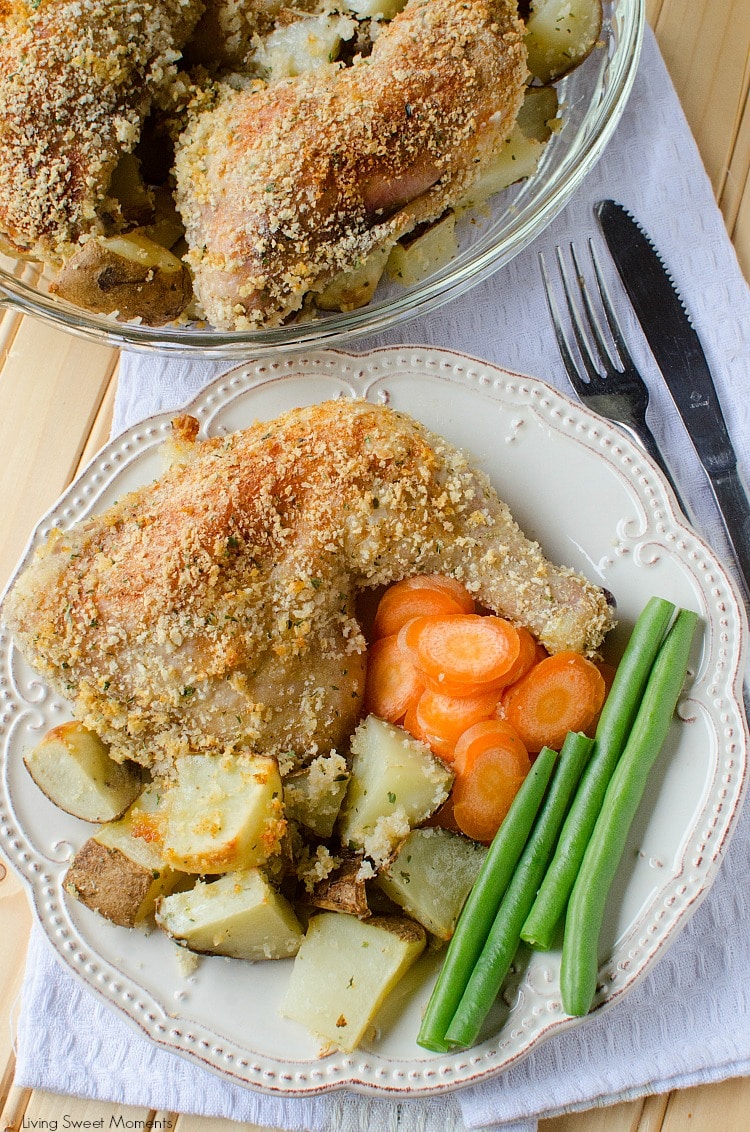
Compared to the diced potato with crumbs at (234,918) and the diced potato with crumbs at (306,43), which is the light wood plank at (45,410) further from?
the diced potato with crumbs at (234,918)

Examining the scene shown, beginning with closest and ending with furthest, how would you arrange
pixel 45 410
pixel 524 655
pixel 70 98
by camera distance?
pixel 70 98, pixel 524 655, pixel 45 410

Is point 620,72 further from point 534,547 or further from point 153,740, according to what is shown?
point 153,740

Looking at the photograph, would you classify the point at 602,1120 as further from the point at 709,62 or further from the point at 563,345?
the point at 709,62

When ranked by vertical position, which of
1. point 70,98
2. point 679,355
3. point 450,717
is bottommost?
point 450,717

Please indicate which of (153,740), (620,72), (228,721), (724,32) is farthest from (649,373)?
(153,740)

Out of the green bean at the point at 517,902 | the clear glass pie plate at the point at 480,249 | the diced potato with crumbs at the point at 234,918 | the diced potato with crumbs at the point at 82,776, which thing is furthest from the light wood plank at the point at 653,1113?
the clear glass pie plate at the point at 480,249

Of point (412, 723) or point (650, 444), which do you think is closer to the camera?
point (412, 723)

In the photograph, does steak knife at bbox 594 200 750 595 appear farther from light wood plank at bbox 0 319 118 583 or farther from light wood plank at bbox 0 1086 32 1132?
light wood plank at bbox 0 1086 32 1132

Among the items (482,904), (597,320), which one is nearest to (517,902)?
(482,904)

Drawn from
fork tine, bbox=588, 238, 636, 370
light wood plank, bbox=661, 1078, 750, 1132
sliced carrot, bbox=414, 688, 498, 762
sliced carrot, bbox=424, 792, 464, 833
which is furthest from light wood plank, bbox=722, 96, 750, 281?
light wood plank, bbox=661, 1078, 750, 1132
